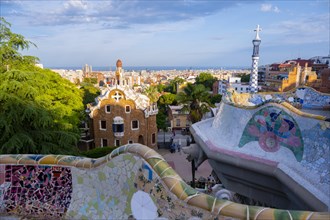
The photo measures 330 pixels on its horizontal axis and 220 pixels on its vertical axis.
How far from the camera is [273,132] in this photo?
6488mm

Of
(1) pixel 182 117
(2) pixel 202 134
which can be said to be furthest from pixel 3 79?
(1) pixel 182 117

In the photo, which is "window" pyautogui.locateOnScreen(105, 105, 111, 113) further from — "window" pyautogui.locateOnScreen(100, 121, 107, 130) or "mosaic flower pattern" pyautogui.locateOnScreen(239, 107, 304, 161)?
"mosaic flower pattern" pyautogui.locateOnScreen(239, 107, 304, 161)

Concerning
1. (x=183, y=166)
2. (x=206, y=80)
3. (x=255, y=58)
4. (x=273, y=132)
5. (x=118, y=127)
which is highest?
(x=255, y=58)

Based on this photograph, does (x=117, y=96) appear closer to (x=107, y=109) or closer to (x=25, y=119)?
(x=107, y=109)

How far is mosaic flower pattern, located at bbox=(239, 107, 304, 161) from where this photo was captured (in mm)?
6027

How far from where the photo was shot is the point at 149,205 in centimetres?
385

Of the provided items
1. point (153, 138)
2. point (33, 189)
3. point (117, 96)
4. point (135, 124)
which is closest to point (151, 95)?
point (153, 138)

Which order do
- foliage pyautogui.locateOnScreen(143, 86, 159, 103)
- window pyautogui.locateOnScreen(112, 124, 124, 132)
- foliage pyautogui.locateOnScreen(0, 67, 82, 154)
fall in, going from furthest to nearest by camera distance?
1. foliage pyautogui.locateOnScreen(143, 86, 159, 103)
2. window pyautogui.locateOnScreen(112, 124, 124, 132)
3. foliage pyautogui.locateOnScreen(0, 67, 82, 154)

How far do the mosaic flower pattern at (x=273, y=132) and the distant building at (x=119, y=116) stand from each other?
14.7m

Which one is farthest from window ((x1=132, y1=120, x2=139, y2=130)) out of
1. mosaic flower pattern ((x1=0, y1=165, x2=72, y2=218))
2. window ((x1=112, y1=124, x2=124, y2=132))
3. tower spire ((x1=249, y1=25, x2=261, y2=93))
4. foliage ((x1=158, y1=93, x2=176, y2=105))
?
foliage ((x1=158, y1=93, x2=176, y2=105))

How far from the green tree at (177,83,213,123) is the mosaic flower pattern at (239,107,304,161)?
14.1 metres

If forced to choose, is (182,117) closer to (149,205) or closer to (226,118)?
(226,118)

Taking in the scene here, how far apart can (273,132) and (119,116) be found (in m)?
15.7

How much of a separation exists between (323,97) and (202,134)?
591 centimetres
